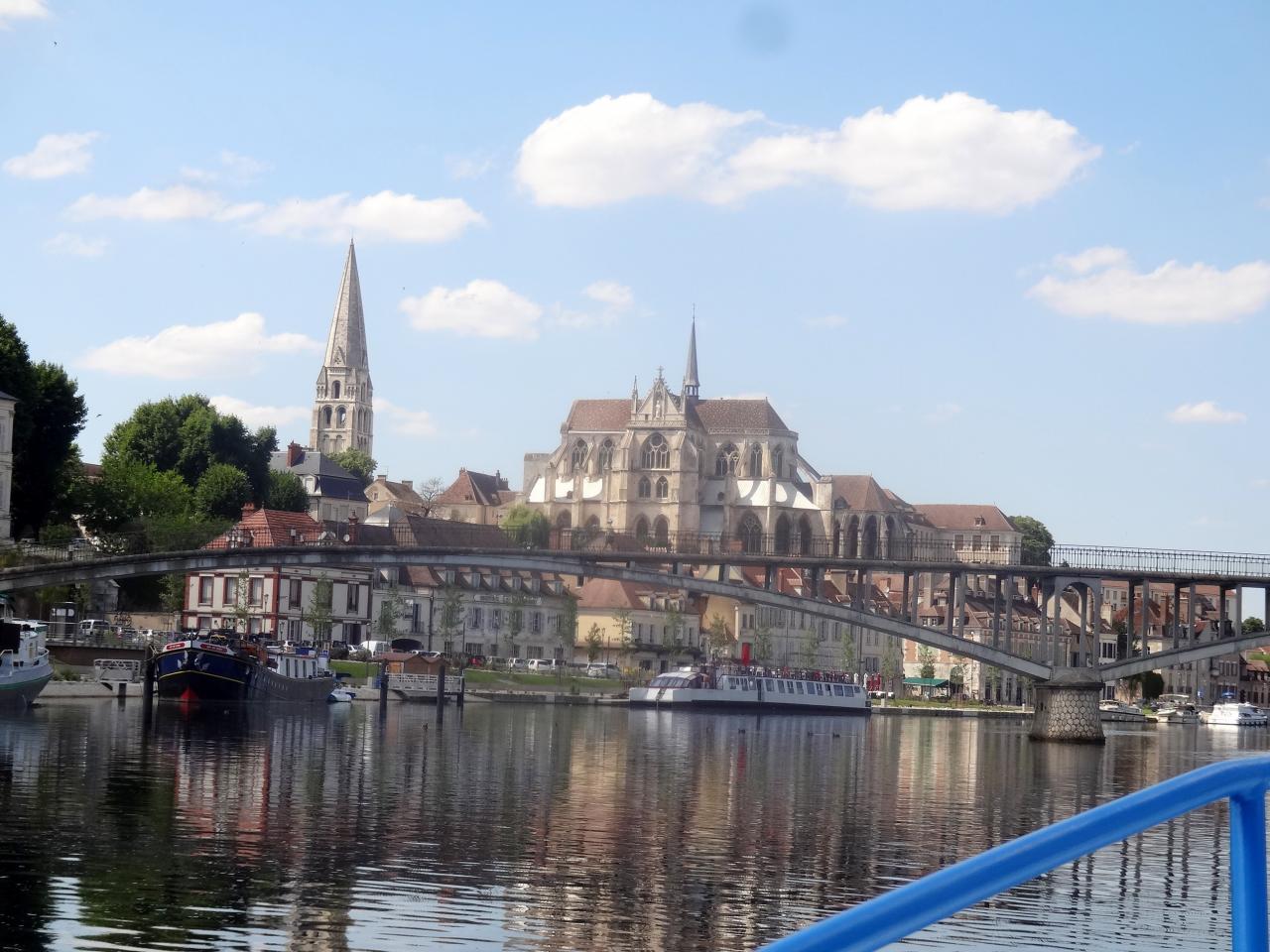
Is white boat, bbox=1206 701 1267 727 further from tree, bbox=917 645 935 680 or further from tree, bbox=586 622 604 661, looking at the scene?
tree, bbox=586 622 604 661

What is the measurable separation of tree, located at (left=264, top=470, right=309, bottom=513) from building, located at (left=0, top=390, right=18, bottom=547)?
154 feet

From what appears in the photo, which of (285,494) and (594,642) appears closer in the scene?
(594,642)

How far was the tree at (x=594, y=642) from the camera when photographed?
149375 mm

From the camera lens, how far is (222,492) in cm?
13338

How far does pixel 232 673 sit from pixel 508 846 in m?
54.5

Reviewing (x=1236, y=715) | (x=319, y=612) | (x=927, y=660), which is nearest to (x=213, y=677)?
(x=319, y=612)

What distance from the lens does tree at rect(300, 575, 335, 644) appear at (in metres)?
120

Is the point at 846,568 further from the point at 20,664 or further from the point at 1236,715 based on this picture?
the point at 1236,715

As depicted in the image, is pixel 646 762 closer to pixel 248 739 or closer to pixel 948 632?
pixel 248 739

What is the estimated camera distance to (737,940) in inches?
821

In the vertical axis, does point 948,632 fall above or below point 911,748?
above

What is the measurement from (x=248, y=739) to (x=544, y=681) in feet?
214

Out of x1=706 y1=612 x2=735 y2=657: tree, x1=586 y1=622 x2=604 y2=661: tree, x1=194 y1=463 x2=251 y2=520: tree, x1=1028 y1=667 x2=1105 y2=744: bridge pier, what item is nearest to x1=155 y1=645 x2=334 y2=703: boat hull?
x1=1028 y1=667 x2=1105 y2=744: bridge pier

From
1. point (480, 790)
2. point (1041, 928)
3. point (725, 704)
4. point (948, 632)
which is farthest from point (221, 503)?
point (1041, 928)
